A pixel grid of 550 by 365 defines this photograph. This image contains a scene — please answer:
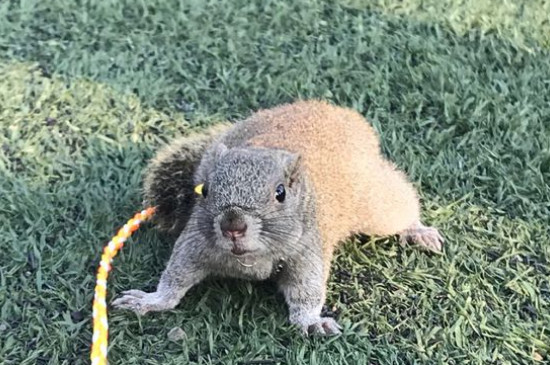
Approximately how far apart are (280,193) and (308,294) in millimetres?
501

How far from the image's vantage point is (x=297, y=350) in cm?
344

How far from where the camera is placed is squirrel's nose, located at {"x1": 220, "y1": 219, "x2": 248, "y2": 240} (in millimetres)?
3137

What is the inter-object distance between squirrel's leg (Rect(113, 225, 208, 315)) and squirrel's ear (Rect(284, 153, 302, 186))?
49cm

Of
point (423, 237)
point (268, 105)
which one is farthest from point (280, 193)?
point (268, 105)

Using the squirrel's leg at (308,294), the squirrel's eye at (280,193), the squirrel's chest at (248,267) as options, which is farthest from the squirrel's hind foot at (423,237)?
the squirrel's eye at (280,193)

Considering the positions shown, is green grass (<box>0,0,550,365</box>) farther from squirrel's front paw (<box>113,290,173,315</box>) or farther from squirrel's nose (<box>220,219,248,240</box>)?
squirrel's nose (<box>220,219,248,240</box>)

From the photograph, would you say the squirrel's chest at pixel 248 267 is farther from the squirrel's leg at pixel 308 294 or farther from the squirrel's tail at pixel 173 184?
the squirrel's tail at pixel 173 184

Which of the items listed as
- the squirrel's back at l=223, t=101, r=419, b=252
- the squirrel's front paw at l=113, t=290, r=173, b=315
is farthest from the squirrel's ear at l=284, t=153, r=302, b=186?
the squirrel's front paw at l=113, t=290, r=173, b=315

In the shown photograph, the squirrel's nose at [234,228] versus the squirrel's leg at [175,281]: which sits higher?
the squirrel's nose at [234,228]

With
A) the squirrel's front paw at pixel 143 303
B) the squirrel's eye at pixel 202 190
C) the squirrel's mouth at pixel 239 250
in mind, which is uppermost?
the squirrel's eye at pixel 202 190

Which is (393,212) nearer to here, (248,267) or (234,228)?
(248,267)

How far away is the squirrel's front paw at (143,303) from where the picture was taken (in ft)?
11.6

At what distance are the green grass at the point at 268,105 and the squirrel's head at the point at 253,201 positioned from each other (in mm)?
491

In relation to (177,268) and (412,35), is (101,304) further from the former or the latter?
(412,35)
